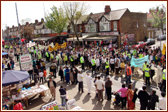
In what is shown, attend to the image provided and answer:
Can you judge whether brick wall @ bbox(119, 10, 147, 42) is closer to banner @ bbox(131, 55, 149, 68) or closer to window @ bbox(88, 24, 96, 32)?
window @ bbox(88, 24, 96, 32)

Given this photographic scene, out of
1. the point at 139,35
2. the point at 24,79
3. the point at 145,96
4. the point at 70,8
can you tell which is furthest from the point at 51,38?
the point at 145,96

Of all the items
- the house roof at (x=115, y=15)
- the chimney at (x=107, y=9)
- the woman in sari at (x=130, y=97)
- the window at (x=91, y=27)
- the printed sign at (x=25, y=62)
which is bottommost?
the woman in sari at (x=130, y=97)

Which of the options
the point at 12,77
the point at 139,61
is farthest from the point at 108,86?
the point at 12,77

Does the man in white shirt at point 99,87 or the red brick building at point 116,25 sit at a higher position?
the red brick building at point 116,25

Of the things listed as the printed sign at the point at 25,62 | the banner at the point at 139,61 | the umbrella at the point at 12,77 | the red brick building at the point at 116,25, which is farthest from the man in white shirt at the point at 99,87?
the red brick building at the point at 116,25

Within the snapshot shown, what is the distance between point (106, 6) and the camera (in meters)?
34.1

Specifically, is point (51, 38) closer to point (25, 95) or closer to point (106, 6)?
point (106, 6)

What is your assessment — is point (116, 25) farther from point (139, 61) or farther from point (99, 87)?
point (99, 87)

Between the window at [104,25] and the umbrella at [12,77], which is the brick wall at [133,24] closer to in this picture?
the window at [104,25]

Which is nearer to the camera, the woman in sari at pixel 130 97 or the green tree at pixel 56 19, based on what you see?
the woman in sari at pixel 130 97

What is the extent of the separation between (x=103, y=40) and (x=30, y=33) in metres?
33.2

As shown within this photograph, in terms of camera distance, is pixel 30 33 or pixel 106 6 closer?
pixel 106 6

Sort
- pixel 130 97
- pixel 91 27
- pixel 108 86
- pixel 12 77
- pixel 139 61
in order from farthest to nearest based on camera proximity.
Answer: pixel 91 27 < pixel 139 61 < pixel 12 77 < pixel 108 86 < pixel 130 97

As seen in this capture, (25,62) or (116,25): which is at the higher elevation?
(116,25)
